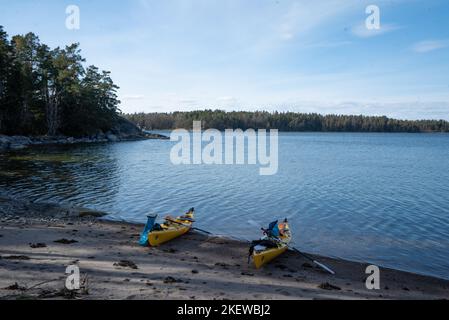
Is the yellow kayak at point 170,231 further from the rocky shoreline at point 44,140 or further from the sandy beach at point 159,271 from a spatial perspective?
the rocky shoreline at point 44,140

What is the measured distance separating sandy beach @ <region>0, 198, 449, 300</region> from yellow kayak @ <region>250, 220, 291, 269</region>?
472mm

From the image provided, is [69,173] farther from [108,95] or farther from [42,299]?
[108,95]

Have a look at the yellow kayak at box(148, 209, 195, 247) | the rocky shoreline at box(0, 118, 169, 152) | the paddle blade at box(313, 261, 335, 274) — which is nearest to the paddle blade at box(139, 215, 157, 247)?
the yellow kayak at box(148, 209, 195, 247)

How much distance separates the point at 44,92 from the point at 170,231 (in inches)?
2824

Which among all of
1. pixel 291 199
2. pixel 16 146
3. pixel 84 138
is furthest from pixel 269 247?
pixel 84 138

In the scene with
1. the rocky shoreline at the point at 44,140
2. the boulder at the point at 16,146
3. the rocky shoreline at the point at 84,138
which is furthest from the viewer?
the rocky shoreline at the point at 84,138

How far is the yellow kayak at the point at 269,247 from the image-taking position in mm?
15672

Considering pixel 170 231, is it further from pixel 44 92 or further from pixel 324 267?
pixel 44 92

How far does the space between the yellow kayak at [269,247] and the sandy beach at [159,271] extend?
0.47m

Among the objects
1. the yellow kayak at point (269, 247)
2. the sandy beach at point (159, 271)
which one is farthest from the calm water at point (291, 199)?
the sandy beach at point (159, 271)

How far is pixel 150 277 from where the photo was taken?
41.2ft

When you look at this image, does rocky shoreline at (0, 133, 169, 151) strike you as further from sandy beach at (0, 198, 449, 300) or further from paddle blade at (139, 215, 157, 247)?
paddle blade at (139, 215, 157, 247)

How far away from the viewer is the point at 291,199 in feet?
103

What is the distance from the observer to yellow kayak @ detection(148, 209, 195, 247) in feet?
58.0
